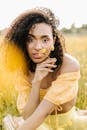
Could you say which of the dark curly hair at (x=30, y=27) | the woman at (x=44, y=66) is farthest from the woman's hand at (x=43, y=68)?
the dark curly hair at (x=30, y=27)

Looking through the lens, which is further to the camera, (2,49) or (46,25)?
(2,49)

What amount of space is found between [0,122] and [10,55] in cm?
89

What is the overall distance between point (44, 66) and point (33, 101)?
0.27 meters

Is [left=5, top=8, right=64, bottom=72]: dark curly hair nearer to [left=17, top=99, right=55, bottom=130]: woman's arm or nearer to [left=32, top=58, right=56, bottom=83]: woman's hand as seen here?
[left=32, top=58, right=56, bottom=83]: woman's hand

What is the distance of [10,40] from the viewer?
171 inches

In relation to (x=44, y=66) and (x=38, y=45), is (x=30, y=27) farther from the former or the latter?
(x=44, y=66)

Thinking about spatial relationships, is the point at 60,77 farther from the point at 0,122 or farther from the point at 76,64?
the point at 0,122

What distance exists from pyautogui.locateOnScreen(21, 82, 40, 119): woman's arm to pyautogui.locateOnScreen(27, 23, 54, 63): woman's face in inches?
6.5

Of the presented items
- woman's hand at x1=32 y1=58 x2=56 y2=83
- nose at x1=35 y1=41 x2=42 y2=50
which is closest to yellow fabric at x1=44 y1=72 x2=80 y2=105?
woman's hand at x1=32 y1=58 x2=56 y2=83

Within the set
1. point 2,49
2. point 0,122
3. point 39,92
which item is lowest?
point 0,122

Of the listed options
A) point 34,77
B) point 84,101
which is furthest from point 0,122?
point 34,77

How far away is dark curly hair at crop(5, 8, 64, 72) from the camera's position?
4.14m

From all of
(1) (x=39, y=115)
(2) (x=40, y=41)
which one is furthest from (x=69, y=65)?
(1) (x=39, y=115)

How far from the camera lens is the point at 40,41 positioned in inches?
159
